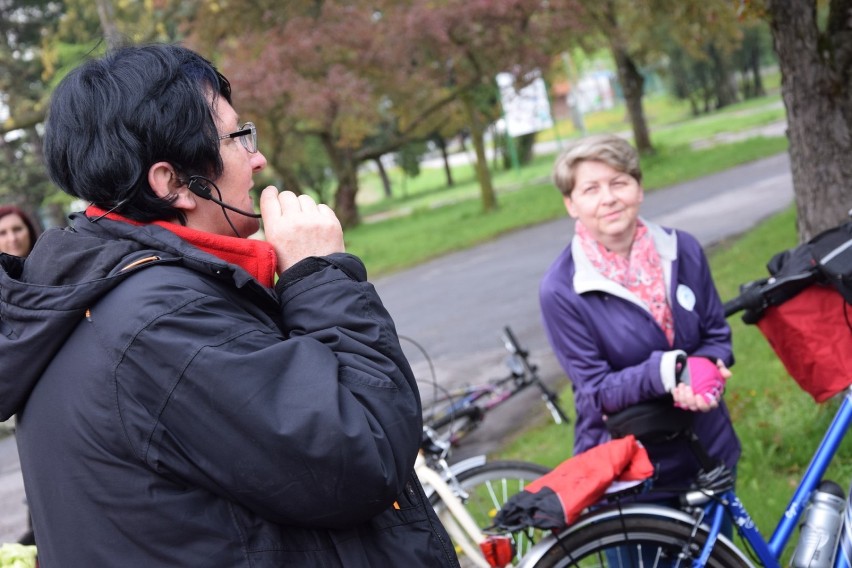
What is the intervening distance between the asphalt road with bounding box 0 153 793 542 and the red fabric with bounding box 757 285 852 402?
2.49 meters

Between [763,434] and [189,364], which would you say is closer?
[189,364]

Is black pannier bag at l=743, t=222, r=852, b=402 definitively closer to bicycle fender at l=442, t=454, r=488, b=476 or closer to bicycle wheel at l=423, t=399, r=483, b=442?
bicycle fender at l=442, t=454, r=488, b=476

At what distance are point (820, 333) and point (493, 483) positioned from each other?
1522 millimetres

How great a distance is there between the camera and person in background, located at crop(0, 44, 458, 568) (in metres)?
1.54

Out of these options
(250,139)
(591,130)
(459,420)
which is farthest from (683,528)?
(591,130)

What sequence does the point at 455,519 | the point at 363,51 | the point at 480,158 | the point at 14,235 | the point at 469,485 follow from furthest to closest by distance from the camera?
the point at 480,158 < the point at 363,51 < the point at 14,235 < the point at 469,485 < the point at 455,519

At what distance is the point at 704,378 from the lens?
2.81m

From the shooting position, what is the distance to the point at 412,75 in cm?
2338

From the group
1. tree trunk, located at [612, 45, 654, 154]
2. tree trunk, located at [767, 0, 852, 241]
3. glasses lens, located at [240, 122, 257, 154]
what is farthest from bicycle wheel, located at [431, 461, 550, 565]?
tree trunk, located at [612, 45, 654, 154]

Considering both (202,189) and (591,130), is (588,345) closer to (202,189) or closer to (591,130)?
(202,189)

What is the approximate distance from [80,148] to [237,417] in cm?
59

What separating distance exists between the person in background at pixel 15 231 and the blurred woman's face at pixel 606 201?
137 inches

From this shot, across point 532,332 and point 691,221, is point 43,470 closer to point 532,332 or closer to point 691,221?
point 532,332

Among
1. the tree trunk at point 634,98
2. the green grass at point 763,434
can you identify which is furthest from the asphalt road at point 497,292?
the tree trunk at point 634,98
